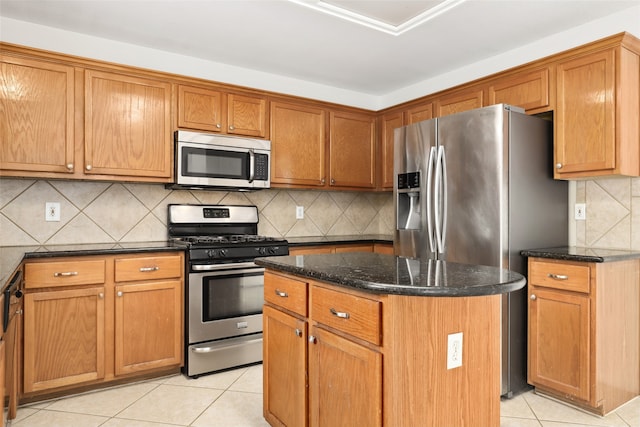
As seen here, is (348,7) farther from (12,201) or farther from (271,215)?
(12,201)

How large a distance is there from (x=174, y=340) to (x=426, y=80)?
3.16m

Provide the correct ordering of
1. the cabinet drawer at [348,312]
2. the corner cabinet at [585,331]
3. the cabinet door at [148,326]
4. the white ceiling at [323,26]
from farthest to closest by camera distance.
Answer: the cabinet door at [148,326]
the white ceiling at [323,26]
the corner cabinet at [585,331]
the cabinet drawer at [348,312]

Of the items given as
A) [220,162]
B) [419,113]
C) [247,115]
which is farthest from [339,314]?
[419,113]

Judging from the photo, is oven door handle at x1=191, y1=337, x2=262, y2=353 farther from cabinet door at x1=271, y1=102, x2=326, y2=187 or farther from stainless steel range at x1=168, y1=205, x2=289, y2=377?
cabinet door at x1=271, y1=102, x2=326, y2=187

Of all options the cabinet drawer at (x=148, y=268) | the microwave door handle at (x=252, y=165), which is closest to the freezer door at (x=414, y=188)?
the microwave door handle at (x=252, y=165)

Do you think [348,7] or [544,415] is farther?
[348,7]

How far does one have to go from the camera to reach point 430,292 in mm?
1314

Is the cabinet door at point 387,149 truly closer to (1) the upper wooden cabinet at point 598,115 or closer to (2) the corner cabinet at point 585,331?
(1) the upper wooden cabinet at point 598,115

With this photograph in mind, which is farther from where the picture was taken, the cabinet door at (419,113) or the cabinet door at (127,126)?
the cabinet door at (419,113)

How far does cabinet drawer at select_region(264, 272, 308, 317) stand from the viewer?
6.06ft

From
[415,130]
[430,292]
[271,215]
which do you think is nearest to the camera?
[430,292]

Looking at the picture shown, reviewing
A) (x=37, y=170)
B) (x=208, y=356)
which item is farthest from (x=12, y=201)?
(x=208, y=356)

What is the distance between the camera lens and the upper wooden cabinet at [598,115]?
2.50 metres

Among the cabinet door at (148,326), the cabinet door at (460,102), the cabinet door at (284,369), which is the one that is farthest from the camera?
the cabinet door at (460,102)
